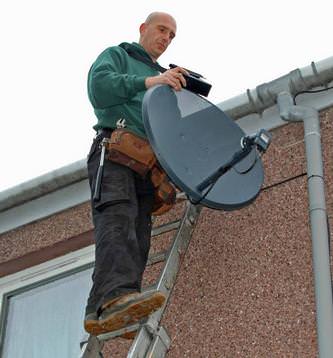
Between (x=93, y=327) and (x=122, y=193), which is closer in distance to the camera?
(x=93, y=327)

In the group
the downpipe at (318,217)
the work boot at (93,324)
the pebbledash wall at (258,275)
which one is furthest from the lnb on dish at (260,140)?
the work boot at (93,324)

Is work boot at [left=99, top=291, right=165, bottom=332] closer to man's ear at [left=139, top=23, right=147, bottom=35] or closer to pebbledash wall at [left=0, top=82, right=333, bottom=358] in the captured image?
pebbledash wall at [left=0, top=82, right=333, bottom=358]

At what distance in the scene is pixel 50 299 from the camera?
246 inches

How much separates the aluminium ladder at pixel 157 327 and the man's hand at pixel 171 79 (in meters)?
0.73

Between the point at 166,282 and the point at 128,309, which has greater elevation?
the point at 128,309

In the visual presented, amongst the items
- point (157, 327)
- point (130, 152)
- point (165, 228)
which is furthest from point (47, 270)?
point (157, 327)

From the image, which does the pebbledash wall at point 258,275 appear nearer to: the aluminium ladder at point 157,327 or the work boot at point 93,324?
the aluminium ladder at point 157,327

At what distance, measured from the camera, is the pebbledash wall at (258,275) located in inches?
191

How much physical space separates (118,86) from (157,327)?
3.99 ft

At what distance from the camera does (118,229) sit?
480 cm

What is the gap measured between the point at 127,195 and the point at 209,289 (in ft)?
2.26

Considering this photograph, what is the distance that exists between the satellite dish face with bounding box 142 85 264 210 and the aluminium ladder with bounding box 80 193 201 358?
290 millimetres

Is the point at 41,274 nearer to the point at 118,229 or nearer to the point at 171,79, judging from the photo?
the point at 118,229

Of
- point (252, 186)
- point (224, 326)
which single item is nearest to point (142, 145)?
point (252, 186)
